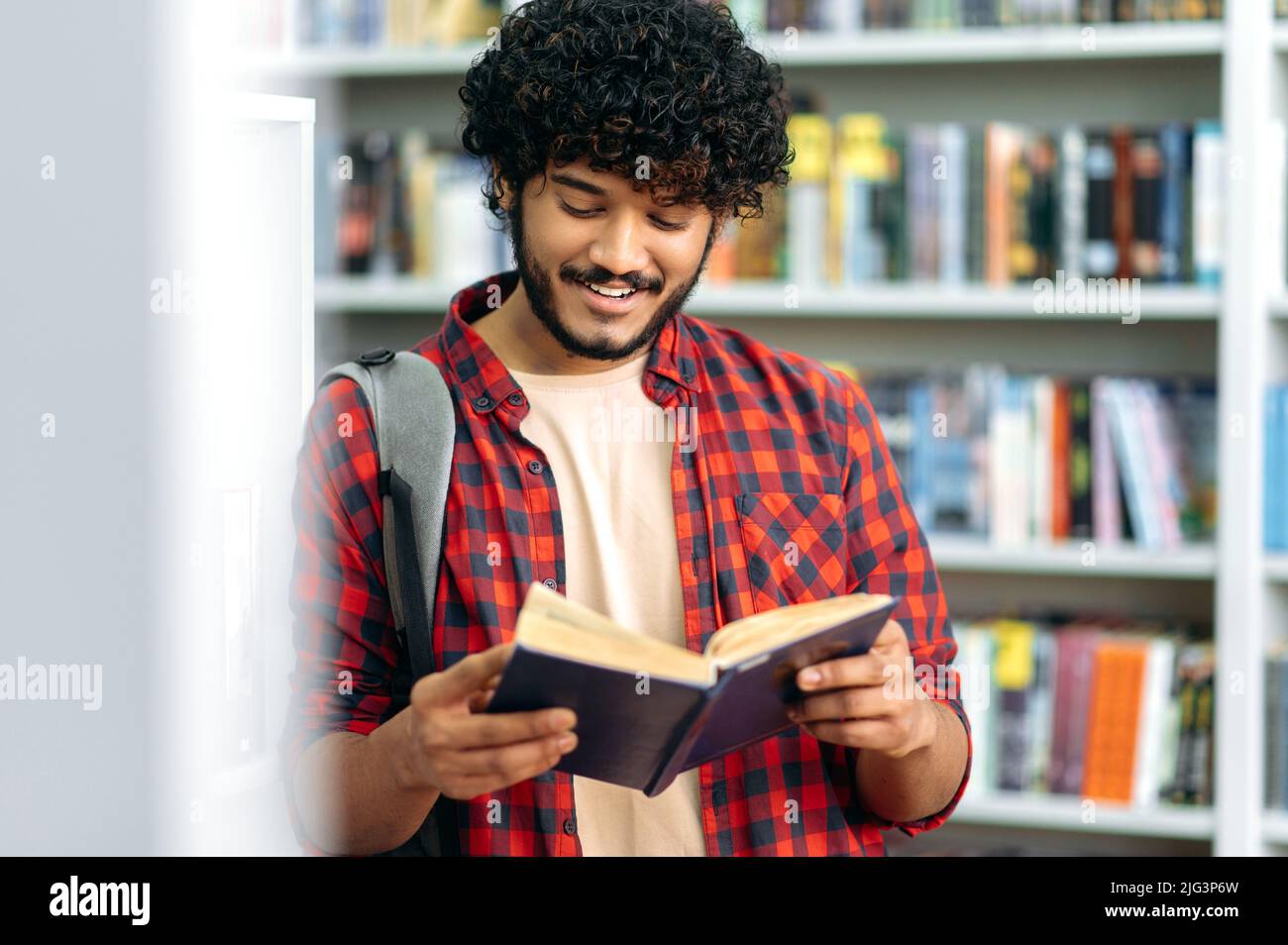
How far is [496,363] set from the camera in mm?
1037

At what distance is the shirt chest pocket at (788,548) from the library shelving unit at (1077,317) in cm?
103

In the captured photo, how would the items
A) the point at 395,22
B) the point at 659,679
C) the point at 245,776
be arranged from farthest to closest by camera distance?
the point at 395,22 < the point at 245,776 < the point at 659,679

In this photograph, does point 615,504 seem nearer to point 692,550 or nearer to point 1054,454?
point 692,550

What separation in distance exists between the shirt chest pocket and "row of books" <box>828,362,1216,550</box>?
106 cm

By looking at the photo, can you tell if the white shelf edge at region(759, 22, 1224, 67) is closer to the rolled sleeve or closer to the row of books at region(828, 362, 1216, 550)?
the row of books at region(828, 362, 1216, 550)

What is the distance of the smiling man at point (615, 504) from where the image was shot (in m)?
0.96

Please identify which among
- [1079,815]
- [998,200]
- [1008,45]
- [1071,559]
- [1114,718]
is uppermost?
[1008,45]

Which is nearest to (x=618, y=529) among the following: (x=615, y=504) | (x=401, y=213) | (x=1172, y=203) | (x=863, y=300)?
(x=615, y=504)

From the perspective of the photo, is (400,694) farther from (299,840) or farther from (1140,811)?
(1140,811)

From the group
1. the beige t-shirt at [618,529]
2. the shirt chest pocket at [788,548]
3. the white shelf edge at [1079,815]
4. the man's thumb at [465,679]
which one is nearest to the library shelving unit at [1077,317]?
the white shelf edge at [1079,815]

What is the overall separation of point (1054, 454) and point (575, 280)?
4.11ft

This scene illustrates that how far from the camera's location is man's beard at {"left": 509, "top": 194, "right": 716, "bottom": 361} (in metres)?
0.99

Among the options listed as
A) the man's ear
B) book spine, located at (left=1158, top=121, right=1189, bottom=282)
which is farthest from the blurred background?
the man's ear
